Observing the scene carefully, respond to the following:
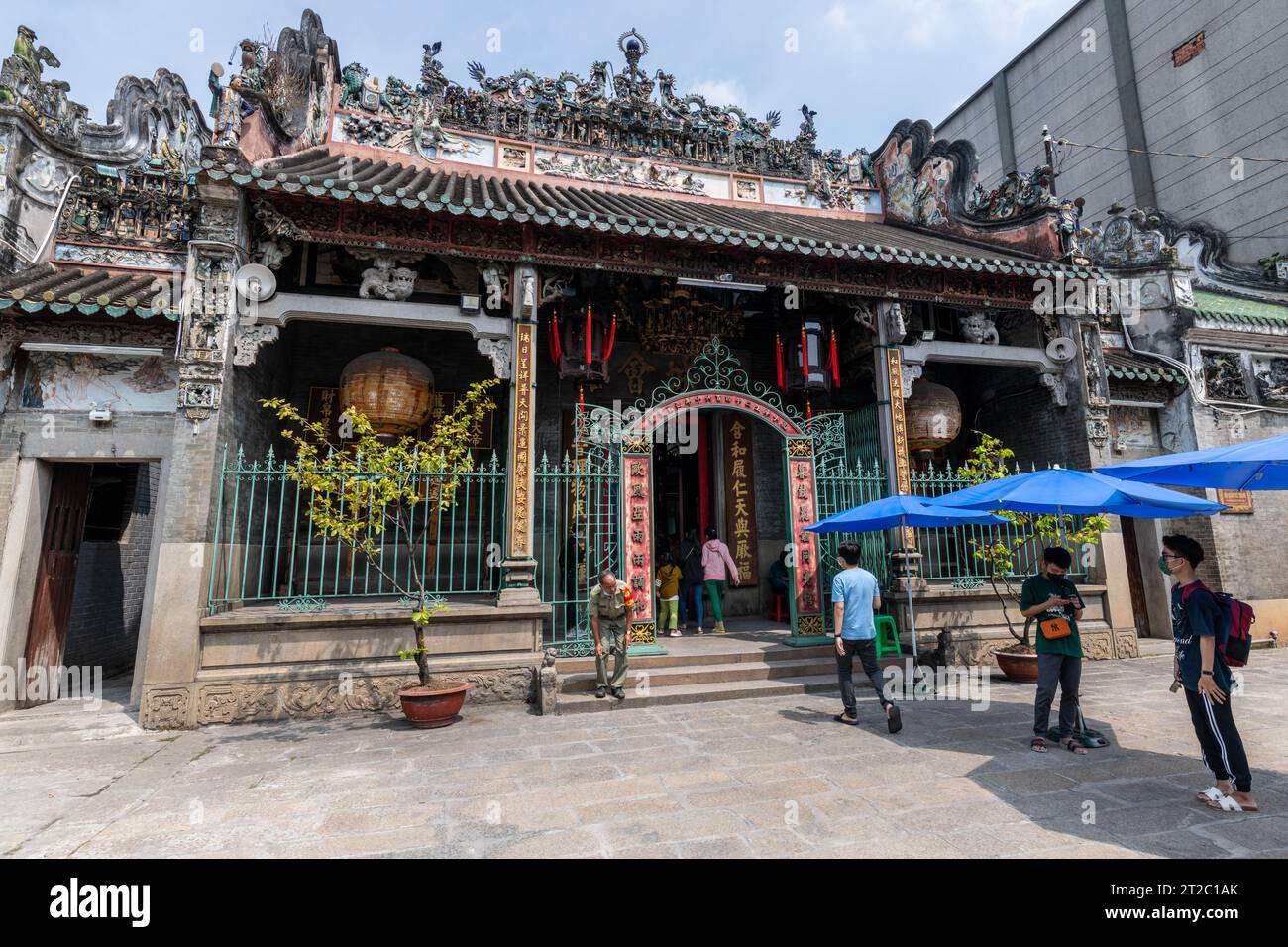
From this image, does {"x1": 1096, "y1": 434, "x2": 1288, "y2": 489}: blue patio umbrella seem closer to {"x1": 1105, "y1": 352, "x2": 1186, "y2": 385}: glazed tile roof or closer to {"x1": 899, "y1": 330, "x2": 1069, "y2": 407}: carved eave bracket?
{"x1": 899, "y1": 330, "x2": 1069, "y2": 407}: carved eave bracket

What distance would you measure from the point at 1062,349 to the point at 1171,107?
13.9m

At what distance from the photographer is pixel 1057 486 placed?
5223 mm

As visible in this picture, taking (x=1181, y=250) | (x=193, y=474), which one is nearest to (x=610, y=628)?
(x=193, y=474)

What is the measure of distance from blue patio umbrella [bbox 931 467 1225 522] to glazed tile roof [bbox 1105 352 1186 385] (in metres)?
5.96

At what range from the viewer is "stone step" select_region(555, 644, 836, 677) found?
7.09 meters

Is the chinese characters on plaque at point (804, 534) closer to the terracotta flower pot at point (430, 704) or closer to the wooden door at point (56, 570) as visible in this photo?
the terracotta flower pot at point (430, 704)

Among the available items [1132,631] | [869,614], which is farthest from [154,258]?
[1132,631]

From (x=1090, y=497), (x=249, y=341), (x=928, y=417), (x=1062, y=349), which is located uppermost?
(x=1062, y=349)

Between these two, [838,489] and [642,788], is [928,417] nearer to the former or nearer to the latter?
[838,489]

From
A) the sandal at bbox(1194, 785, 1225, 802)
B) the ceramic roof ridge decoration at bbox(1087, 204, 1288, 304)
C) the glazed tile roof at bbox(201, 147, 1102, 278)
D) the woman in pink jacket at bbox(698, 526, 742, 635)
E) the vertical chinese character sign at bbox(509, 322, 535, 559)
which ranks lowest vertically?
the sandal at bbox(1194, 785, 1225, 802)

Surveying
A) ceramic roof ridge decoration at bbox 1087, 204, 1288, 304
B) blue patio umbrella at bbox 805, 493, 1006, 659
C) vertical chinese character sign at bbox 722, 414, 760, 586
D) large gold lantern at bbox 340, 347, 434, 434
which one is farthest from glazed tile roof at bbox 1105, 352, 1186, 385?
large gold lantern at bbox 340, 347, 434, 434

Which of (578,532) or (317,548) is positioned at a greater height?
(578,532)

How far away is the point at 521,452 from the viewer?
744cm

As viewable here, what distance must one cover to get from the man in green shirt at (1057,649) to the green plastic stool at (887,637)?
270 centimetres
